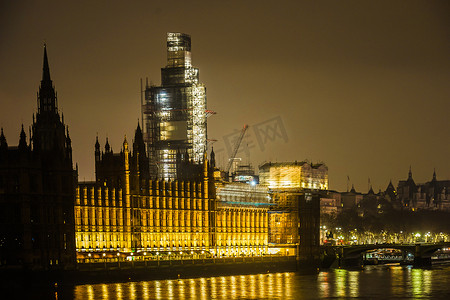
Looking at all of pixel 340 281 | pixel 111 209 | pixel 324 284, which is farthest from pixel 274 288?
pixel 111 209

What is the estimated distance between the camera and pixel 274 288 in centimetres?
13988

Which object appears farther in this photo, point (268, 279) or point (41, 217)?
point (268, 279)

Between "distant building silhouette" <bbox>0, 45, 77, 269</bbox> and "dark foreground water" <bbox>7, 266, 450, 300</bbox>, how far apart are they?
638 cm

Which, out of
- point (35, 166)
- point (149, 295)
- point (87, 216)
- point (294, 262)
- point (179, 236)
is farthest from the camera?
point (294, 262)

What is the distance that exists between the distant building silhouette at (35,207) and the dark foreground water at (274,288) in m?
6.38

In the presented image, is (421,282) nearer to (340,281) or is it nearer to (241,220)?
(340,281)

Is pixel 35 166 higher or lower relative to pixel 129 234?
higher

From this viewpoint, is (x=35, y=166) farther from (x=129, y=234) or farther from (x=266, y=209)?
(x=266, y=209)

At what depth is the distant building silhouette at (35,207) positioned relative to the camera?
434 ft

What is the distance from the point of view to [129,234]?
163125 millimetres

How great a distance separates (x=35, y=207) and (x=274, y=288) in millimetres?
34974

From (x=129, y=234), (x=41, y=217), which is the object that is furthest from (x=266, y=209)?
(x=41, y=217)

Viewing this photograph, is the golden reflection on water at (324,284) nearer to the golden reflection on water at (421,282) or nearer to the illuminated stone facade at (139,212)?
the golden reflection on water at (421,282)

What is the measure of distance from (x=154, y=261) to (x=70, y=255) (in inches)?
733
